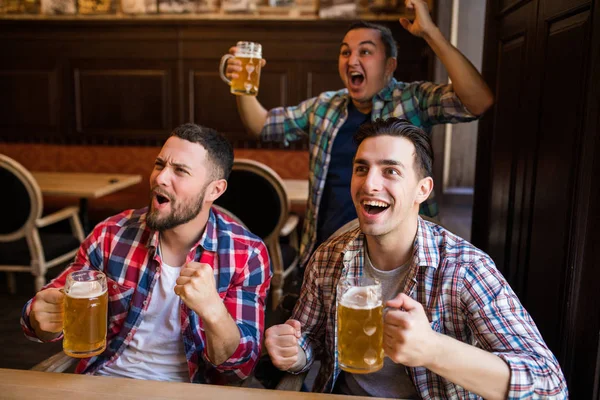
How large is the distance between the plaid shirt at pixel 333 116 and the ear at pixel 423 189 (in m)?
0.68

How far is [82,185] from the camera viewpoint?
384 centimetres

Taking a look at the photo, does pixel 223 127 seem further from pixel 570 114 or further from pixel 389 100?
pixel 570 114

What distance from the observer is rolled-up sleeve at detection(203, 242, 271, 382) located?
1582 mm

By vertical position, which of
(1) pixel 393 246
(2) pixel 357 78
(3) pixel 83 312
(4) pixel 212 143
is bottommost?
(3) pixel 83 312

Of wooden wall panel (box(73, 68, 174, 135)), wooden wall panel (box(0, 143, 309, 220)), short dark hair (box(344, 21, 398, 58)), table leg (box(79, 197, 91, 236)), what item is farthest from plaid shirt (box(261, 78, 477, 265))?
wooden wall panel (box(73, 68, 174, 135))

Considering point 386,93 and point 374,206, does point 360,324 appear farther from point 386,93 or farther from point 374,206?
point 386,93

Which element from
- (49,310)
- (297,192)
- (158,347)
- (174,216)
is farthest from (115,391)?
(297,192)

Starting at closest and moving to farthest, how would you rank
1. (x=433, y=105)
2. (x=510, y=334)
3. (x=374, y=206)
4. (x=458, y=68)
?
(x=510, y=334)
(x=374, y=206)
(x=458, y=68)
(x=433, y=105)

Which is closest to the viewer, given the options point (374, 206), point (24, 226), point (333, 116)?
point (374, 206)

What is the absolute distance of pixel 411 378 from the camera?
4.75 ft

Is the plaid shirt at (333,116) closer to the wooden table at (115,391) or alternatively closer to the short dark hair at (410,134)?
the short dark hair at (410,134)

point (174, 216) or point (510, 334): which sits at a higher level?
point (174, 216)

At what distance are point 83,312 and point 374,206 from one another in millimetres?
702

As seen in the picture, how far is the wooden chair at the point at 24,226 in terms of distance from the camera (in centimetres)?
335
